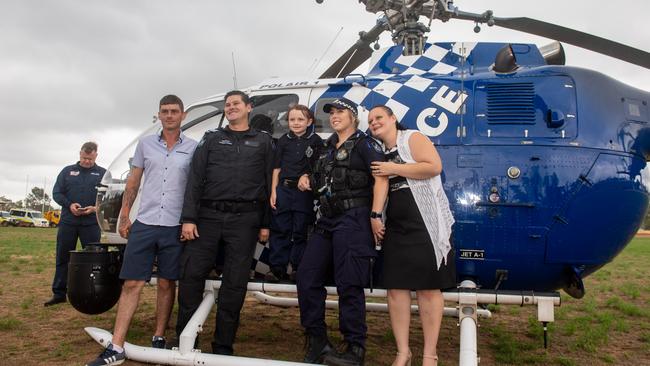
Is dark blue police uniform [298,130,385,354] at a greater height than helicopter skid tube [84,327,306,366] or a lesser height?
greater

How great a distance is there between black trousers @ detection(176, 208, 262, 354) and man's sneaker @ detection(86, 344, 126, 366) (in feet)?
2.08

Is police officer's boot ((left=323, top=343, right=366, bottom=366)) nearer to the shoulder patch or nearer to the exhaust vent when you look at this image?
the shoulder patch

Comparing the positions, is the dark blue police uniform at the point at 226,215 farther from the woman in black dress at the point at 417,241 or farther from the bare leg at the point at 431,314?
the bare leg at the point at 431,314

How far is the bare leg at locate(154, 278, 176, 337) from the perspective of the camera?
4.35 metres

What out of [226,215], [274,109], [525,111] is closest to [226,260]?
[226,215]

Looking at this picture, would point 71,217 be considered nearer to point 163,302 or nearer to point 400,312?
point 163,302

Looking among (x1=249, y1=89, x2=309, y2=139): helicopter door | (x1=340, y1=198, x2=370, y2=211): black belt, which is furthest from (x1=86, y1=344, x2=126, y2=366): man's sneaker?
(x1=249, y1=89, x2=309, y2=139): helicopter door

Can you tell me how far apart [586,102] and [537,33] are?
2.23 m

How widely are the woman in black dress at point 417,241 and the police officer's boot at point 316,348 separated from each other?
585 mm

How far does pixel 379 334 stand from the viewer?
604 cm

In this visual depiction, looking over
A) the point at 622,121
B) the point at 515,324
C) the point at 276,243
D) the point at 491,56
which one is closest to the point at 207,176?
the point at 276,243

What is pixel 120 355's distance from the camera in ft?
13.2

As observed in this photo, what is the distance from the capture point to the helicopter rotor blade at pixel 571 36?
5.00 metres

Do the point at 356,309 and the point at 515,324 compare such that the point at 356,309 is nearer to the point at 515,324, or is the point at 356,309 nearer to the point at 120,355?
the point at 120,355
